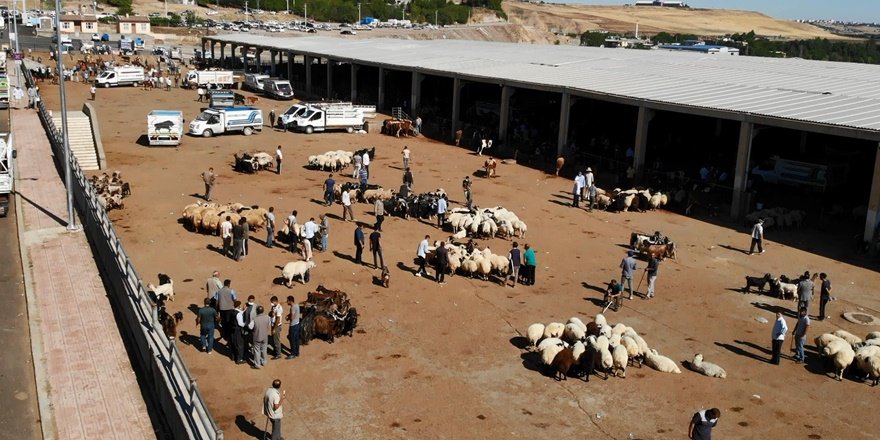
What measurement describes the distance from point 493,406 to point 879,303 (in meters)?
13.4

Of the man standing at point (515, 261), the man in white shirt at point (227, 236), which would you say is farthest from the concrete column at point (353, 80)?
the man standing at point (515, 261)

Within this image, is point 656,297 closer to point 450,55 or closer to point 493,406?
point 493,406

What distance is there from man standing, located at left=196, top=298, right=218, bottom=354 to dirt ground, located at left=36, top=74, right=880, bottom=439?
0.23 metres

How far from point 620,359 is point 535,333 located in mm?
2155

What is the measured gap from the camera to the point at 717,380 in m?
17.6

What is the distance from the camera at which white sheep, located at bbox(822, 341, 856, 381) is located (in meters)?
17.9

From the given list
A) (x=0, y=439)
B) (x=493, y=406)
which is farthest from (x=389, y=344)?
(x=0, y=439)

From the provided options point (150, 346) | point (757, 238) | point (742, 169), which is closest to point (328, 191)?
point (757, 238)

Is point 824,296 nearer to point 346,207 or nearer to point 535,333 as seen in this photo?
point 535,333

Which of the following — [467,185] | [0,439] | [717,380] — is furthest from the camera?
[467,185]

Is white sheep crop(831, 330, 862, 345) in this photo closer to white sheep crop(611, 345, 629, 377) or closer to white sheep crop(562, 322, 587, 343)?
white sheep crop(611, 345, 629, 377)

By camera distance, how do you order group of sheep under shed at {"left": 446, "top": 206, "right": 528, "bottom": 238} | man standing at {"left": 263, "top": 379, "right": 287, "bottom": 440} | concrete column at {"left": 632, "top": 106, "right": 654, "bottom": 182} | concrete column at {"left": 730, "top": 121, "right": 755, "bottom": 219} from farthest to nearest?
concrete column at {"left": 632, "top": 106, "right": 654, "bottom": 182} < concrete column at {"left": 730, "top": 121, "right": 755, "bottom": 219} < group of sheep under shed at {"left": 446, "top": 206, "right": 528, "bottom": 238} < man standing at {"left": 263, "top": 379, "right": 287, "bottom": 440}

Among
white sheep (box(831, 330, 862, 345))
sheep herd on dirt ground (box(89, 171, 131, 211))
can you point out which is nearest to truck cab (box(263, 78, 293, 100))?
sheep herd on dirt ground (box(89, 171, 131, 211))

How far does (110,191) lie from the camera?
30.5 meters
